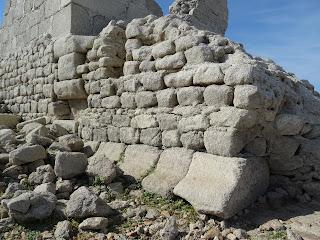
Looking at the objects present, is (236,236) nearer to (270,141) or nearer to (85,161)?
(270,141)

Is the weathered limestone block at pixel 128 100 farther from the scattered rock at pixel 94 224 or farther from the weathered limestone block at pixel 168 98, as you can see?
the scattered rock at pixel 94 224

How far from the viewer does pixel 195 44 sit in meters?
4.37

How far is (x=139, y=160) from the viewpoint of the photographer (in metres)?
4.64

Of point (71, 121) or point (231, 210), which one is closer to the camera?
point (231, 210)

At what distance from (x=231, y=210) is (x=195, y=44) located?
80.2 inches

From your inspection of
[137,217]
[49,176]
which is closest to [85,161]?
[49,176]

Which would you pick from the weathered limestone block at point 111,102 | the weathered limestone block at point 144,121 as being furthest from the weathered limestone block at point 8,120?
the weathered limestone block at point 144,121

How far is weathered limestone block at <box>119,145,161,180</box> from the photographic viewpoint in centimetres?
447

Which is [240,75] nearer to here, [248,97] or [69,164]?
[248,97]

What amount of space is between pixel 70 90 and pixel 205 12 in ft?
10.2

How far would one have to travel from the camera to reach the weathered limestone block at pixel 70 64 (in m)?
6.00

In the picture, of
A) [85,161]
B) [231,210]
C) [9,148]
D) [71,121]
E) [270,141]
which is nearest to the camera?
[231,210]

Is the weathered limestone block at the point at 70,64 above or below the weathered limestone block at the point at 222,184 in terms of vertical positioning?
above

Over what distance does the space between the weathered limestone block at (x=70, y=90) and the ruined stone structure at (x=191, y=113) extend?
0.02 meters
